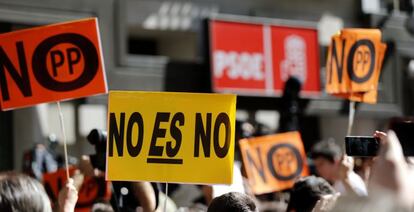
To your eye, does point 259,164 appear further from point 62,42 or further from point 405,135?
point 405,135

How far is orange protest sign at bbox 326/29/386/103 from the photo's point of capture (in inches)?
255

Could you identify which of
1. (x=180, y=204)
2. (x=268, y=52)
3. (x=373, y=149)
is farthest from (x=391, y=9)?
(x=373, y=149)

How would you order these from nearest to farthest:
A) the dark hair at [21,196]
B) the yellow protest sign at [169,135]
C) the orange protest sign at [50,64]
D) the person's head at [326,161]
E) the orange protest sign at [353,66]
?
the dark hair at [21,196] → the yellow protest sign at [169,135] → the orange protest sign at [50,64] → the orange protest sign at [353,66] → the person's head at [326,161]

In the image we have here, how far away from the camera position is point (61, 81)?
5.32 meters

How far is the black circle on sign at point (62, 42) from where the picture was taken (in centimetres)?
530

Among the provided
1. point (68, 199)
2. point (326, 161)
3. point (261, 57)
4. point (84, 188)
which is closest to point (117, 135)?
point (68, 199)

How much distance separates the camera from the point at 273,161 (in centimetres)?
695

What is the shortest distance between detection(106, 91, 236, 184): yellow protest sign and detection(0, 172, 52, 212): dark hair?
4.36 ft

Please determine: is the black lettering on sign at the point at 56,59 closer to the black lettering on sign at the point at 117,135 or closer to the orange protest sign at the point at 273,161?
the black lettering on sign at the point at 117,135

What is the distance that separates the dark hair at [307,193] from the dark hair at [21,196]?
1.93 metres

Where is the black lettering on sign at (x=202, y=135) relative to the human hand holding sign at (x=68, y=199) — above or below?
above

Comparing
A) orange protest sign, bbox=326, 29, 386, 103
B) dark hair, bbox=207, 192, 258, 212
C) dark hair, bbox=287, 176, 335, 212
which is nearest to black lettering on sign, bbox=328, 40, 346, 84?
orange protest sign, bbox=326, 29, 386, 103

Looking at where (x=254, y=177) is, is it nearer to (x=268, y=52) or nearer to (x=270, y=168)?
(x=270, y=168)

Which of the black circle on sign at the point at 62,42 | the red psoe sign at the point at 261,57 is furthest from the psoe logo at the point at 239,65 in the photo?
the black circle on sign at the point at 62,42
